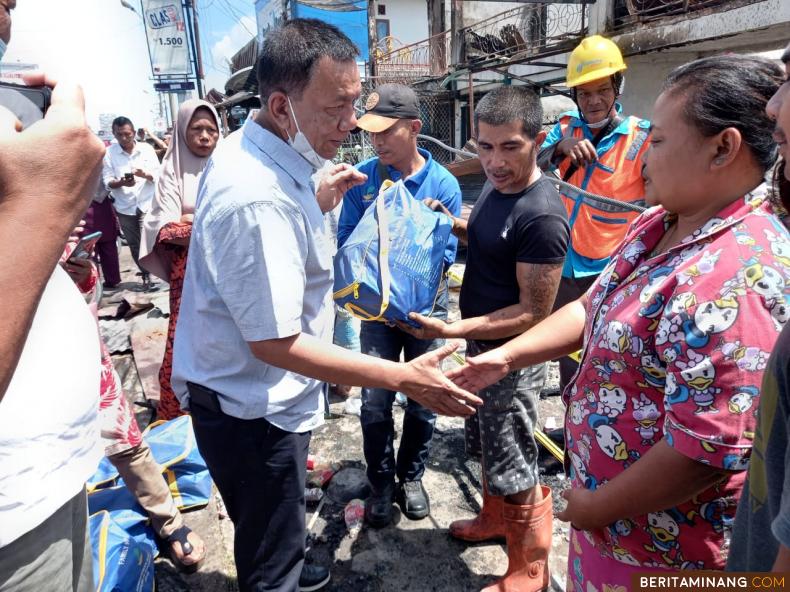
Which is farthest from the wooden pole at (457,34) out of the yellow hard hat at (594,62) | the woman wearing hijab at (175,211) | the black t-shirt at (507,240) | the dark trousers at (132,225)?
the black t-shirt at (507,240)

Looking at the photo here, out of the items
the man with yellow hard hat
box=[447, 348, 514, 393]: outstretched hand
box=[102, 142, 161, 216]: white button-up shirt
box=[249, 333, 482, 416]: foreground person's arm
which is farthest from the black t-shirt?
box=[102, 142, 161, 216]: white button-up shirt

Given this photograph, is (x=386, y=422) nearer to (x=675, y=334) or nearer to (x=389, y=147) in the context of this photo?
(x=389, y=147)

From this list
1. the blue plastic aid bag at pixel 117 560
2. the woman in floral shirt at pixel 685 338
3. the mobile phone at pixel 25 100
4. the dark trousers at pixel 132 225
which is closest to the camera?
the mobile phone at pixel 25 100

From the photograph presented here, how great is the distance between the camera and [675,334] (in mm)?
1045

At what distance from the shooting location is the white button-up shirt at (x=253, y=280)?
1.40 meters

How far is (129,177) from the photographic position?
6.65 m

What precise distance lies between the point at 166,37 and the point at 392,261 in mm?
13471

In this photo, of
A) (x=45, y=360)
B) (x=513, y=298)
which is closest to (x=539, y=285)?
(x=513, y=298)

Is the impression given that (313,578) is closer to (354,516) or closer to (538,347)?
(354,516)

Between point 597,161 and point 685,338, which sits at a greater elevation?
point 597,161

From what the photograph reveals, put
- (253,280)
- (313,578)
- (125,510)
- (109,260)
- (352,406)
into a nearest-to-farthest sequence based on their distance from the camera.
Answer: (253,280), (313,578), (125,510), (352,406), (109,260)

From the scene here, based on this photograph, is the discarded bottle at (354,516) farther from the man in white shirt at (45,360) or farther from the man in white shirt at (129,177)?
the man in white shirt at (129,177)

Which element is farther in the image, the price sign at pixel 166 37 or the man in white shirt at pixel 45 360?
the price sign at pixel 166 37

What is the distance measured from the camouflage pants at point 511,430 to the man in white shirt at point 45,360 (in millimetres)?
1488
